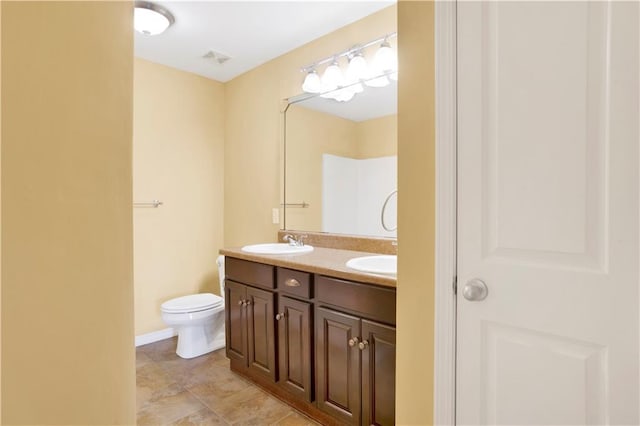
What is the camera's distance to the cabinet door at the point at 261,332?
6.51ft

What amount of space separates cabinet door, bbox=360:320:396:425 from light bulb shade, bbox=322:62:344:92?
64.2 inches

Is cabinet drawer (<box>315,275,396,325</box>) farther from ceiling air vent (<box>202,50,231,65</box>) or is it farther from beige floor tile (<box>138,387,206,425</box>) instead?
ceiling air vent (<box>202,50,231,65</box>)

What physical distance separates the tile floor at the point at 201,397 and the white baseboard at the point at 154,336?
9.5 inches

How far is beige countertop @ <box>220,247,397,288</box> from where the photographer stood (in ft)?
4.89

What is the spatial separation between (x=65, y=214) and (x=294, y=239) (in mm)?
2239

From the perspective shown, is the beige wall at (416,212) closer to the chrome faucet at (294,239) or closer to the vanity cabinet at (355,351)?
the vanity cabinet at (355,351)

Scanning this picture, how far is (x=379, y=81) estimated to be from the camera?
85.0 inches

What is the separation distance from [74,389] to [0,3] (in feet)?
1.36

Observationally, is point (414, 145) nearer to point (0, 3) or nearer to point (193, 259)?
point (0, 3)

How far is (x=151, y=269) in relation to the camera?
292cm
